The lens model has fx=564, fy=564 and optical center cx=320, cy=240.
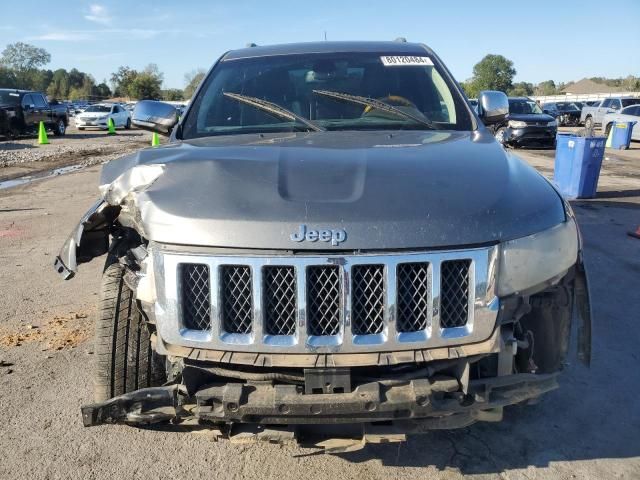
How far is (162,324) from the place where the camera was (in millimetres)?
2141

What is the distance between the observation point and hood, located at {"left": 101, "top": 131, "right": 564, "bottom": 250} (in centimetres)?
205

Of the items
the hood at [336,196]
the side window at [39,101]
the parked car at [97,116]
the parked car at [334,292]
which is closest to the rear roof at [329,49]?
the hood at [336,196]

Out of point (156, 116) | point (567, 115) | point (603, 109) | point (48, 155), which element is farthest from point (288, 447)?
point (567, 115)

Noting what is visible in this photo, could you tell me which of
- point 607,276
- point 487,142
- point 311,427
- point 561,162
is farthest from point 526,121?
point 311,427

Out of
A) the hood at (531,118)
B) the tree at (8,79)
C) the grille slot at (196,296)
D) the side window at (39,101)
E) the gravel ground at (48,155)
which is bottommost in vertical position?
the gravel ground at (48,155)

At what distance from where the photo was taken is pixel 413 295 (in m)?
2.08

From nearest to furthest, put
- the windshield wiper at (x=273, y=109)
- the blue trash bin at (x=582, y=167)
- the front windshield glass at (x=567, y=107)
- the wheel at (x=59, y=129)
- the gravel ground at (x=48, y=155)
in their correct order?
the windshield wiper at (x=273, y=109)
the blue trash bin at (x=582, y=167)
the gravel ground at (x=48, y=155)
the wheel at (x=59, y=129)
the front windshield glass at (x=567, y=107)

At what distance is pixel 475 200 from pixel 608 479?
1.53 m

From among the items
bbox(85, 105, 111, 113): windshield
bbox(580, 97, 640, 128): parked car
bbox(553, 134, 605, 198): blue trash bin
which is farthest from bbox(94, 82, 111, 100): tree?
bbox(553, 134, 605, 198): blue trash bin

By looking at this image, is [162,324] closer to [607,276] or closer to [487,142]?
[487,142]

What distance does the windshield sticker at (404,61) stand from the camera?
148 inches

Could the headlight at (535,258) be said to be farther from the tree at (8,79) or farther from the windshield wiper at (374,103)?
the tree at (8,79)

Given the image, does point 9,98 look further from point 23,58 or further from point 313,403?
point 23,58

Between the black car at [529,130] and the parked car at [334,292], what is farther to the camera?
the black car at [529,130]
